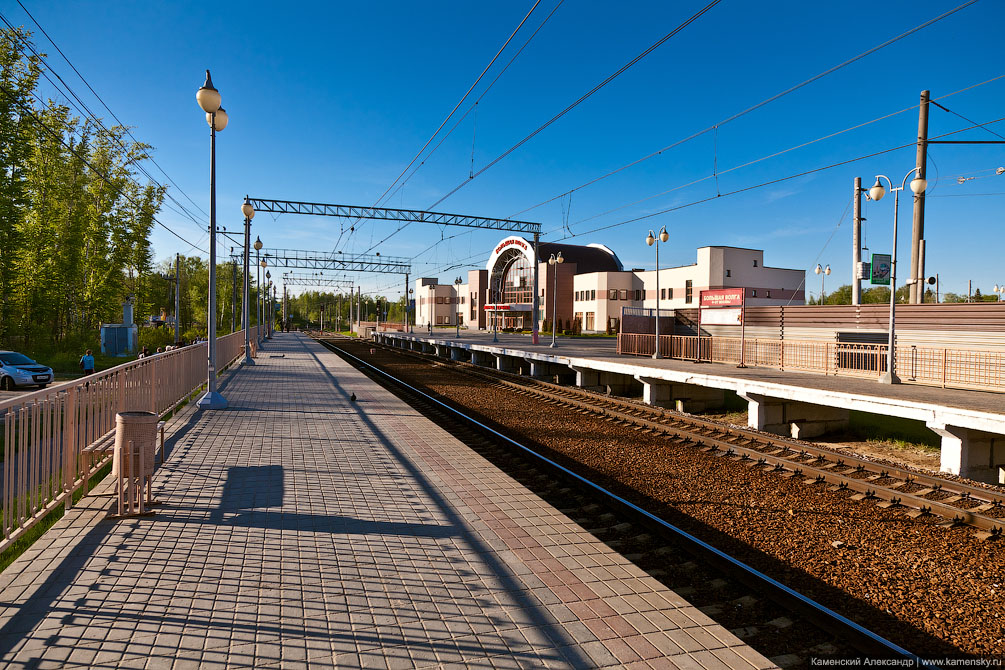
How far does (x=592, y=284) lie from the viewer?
6938cm

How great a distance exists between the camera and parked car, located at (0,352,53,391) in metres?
19.5

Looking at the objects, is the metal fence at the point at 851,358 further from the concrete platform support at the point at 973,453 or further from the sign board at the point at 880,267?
the concrete platform support at the point at 973,453

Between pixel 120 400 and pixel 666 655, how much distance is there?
7280 millimetres

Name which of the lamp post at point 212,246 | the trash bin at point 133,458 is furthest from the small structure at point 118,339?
the trash bin at point 133,458

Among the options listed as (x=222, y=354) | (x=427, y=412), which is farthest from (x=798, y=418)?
(x=222, y=354)

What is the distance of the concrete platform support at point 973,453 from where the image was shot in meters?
8.67

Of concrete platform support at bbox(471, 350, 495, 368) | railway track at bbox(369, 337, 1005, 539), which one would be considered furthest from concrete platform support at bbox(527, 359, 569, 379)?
railway track at bbox(369, 337, 1005, 539)

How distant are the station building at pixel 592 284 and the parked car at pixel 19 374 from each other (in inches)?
1338

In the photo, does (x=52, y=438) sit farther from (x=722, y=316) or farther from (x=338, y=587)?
(x=722, y=316)

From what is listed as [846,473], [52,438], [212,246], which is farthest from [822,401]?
[212,246]

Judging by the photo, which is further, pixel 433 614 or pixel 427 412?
pixel 427 412

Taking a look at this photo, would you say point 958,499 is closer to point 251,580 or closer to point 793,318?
point 251,580

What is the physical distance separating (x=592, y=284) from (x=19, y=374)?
57518mm

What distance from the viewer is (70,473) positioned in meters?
5.41
